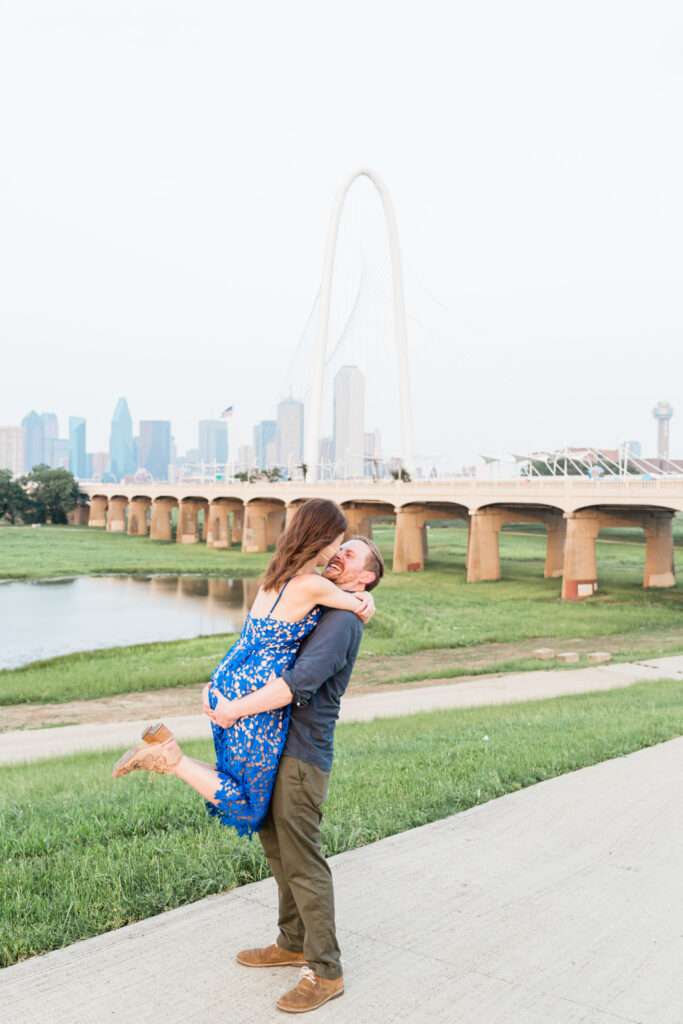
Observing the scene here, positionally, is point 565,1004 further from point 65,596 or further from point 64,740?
point 65,596

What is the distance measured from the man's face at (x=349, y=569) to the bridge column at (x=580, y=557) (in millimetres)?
34706

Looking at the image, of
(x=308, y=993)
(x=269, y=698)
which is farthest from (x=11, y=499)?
(x=308, y=993)

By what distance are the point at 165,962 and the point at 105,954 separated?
0.30 metres

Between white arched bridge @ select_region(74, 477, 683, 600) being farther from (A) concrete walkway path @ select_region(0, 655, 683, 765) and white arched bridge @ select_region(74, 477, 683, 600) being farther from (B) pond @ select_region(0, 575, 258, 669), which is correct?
(A) concrete walkway path @ select_region(0, 655, 683, 765)

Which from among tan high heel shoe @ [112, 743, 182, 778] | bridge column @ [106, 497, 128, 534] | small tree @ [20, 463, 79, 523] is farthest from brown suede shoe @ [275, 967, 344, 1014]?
small tree @ [20, 463, 79, 523]

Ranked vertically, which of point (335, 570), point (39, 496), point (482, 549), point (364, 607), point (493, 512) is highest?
point (39, 496)

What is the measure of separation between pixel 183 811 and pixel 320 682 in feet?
10.1

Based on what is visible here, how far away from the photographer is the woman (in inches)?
138

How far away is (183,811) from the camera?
19.5 feet

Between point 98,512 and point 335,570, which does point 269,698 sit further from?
point 98,512

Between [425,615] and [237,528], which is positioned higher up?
[237,528]

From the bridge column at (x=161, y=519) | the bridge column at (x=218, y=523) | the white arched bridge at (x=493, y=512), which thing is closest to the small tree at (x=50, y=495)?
the bridge column at (x=161, y=519)

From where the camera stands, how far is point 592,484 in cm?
3734

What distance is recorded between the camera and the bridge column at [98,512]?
103125 mm
